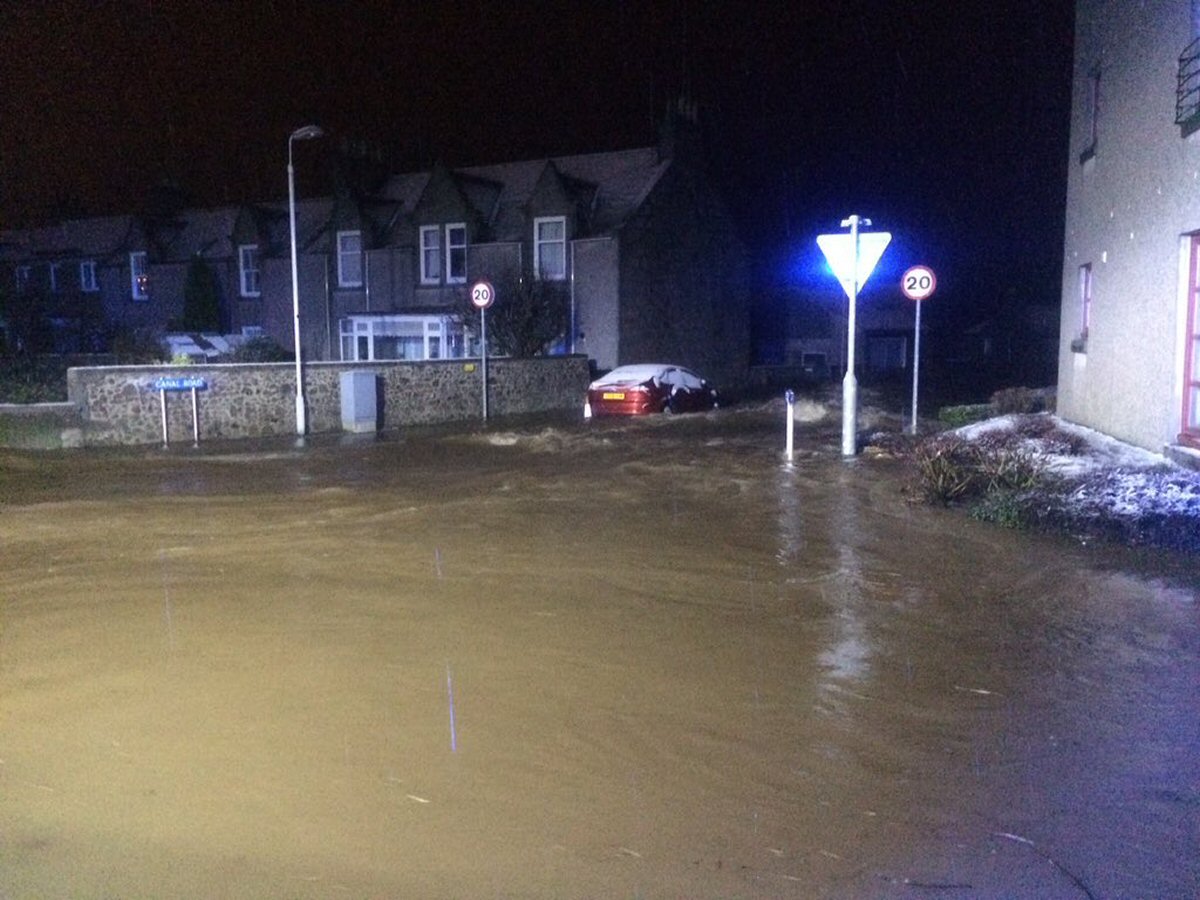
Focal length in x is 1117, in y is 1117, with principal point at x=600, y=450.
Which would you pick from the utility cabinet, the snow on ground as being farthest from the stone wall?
the snow on ground

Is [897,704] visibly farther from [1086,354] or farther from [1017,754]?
[1086,354]

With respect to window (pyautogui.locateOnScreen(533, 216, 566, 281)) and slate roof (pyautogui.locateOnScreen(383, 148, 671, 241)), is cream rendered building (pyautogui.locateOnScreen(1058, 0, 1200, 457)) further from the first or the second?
window (pyautogui.locateOnScreen(533, 216, 566, 281))

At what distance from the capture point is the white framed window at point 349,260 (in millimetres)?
39406

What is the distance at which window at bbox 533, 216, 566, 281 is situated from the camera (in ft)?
112

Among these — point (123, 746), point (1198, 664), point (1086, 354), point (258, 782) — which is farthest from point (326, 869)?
point (1086, 354)

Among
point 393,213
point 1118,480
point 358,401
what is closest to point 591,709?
point 1118,480

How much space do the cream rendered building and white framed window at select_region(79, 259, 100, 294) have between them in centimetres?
4268

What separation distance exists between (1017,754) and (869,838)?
1411 mm

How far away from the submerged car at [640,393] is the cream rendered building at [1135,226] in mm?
9359

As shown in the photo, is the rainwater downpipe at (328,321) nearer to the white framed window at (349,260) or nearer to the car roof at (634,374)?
the white framed window at (349,260)

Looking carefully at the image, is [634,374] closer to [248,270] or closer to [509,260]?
[509,260]

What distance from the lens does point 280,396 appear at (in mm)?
23375

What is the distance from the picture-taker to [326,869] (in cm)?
461

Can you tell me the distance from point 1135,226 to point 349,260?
29.3 metres
